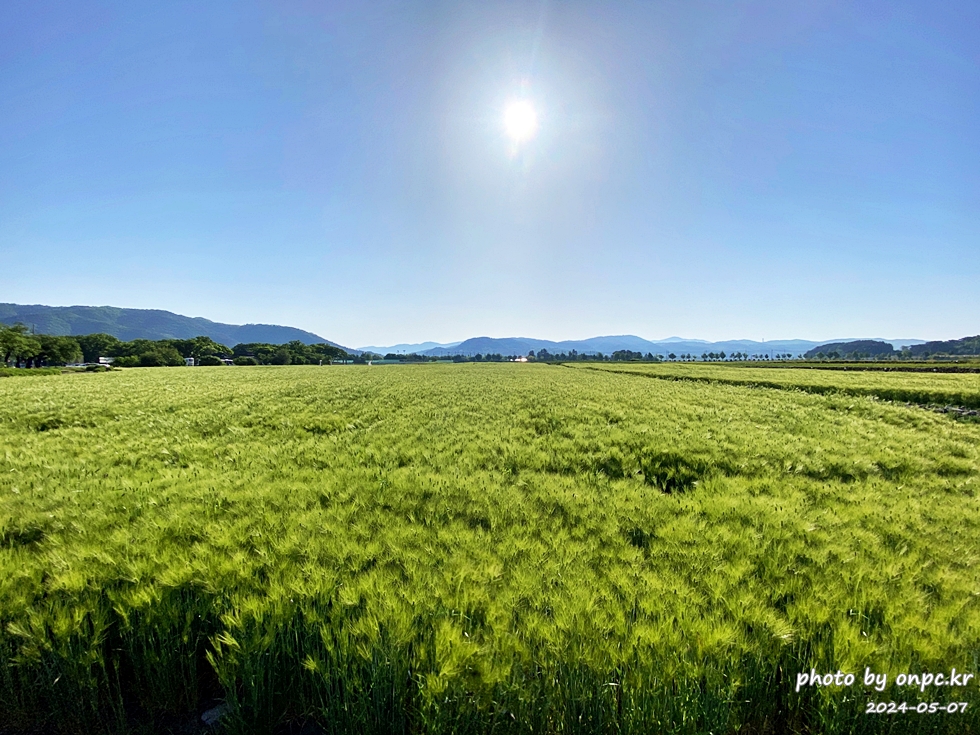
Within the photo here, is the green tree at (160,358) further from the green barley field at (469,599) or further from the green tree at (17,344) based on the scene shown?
the green barley field at (469,599)

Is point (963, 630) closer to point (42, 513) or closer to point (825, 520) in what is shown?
point (825, 520)

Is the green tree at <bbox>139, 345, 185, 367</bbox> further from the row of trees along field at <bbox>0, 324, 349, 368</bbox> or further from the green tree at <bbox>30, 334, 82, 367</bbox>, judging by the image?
the green tree at <bbox>30, 334, 82, 367</bbox>

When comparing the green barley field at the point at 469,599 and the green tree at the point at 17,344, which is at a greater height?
the green tree at the point at 17,344

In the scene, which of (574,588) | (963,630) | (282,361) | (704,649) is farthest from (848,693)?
(282,361)

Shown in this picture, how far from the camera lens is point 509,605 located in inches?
128

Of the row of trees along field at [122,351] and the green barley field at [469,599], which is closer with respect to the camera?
the green barley field at [469,599]

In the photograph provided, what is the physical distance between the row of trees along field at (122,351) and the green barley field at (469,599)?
407 ft

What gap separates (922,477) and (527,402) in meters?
14.6

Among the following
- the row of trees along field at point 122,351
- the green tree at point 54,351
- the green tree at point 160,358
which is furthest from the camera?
the green tree at point 160,358

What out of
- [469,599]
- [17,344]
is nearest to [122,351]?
[17,344]

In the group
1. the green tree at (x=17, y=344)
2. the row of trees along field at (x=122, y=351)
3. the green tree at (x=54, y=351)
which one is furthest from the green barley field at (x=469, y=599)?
the green tree at (x=54, y=351)

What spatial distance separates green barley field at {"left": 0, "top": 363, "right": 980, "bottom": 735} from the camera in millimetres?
2471

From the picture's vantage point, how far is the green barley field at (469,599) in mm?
2471

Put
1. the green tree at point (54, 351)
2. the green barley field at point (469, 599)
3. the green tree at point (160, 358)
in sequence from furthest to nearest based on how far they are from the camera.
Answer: the green tree at point (160, 358)
the green tree at point (54, 351)
the green barley field at point (469, 599)
